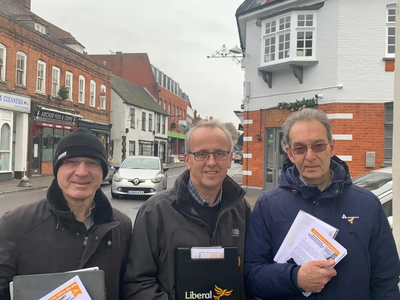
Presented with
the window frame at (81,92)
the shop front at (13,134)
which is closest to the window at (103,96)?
the window frame at (81,92)

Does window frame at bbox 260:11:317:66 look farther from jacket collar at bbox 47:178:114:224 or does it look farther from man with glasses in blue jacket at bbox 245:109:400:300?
jacket collar at bbox 47:178:114:224

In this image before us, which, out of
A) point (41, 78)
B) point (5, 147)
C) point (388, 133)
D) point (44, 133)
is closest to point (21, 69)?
point (41, 78)

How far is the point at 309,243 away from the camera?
203cm

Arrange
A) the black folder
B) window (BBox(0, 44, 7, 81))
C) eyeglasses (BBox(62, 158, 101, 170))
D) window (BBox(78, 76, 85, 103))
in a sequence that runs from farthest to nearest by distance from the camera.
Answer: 1. window (BBox(78, 76, 85, 103))
2. window (BBox(0, 44, 7, 81))
3. eyeglasses (BBox(62, 158, 101, 170))
4. the black folder

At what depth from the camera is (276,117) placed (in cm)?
1372

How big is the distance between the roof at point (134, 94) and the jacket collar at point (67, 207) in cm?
3197

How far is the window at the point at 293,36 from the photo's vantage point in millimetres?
12680

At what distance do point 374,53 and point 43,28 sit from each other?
2055 cm

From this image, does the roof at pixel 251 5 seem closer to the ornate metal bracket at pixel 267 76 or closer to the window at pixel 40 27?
the ornate metal bracket at pixel 267 76

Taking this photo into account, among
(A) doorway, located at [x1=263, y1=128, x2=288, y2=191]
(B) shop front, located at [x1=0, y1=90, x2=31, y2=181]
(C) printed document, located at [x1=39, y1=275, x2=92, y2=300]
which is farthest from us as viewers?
(B) shop front, located at [x1=0, y1=90, x2=31, y2=181]

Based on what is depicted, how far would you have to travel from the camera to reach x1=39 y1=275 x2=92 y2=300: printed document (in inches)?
72.0

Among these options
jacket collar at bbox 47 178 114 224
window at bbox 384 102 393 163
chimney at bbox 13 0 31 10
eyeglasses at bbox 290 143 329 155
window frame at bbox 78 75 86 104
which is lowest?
jacket collar at bbox 47 178 114 224

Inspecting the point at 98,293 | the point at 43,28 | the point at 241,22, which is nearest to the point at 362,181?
the point at 98,293

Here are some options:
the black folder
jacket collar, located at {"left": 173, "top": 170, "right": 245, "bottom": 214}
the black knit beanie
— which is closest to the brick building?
the black knit beanie
